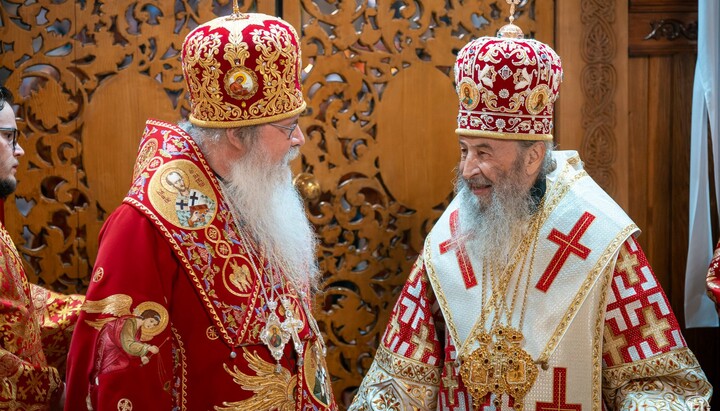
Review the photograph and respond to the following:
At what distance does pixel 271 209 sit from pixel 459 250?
2.56 feet

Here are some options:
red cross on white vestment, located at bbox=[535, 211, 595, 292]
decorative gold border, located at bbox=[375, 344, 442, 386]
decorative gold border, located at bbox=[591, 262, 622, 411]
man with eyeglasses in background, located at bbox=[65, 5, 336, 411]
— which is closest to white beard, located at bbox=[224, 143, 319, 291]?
man with eyeglasses in background, located at bbox=[65, 5, 336, 411]

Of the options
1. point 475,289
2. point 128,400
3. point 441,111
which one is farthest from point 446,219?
point 128,400

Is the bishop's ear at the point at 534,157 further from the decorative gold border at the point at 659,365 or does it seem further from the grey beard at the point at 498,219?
the decorative gold border at the point at 659,365

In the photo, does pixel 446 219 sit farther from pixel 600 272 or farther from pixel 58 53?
pixel 58 53

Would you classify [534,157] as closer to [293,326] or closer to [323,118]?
[293,326]

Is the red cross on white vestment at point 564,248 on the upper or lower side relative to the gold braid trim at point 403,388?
upper

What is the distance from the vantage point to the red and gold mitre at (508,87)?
328 centimetres

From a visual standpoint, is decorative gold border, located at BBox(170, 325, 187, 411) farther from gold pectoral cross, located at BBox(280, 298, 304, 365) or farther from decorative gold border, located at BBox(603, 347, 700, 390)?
decorative gold border, located at BBox(603, 347, 700, 390)

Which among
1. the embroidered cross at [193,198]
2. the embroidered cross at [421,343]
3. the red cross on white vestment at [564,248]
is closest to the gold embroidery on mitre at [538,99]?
the red cross on white vestment at [564,248]

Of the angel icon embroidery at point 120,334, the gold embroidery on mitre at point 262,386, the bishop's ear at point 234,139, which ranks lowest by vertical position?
the gold embroidery on mitre at point 262,386

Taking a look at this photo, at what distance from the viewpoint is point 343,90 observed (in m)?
4.32

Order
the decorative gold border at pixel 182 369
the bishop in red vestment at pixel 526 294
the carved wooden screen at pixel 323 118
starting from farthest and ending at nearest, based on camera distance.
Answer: the carved wooden screen at pixel 323 118 → the bishop in red vestment at pixel 526 294 → the decorative gold border at pixel 182 369

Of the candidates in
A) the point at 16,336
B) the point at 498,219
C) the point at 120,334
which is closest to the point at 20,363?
the point at 16,336

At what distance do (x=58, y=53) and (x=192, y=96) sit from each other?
1357 millimetres
